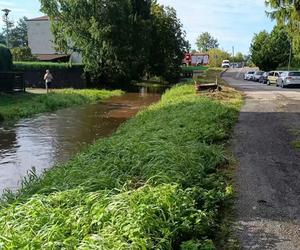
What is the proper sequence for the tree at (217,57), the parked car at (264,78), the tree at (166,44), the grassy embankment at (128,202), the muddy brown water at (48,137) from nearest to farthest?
the grassy embankment at (128,202)
the muddy brown water at (48,137)
the parked car at (264,78)
the tree at (166,44)
the tree at (217,57)

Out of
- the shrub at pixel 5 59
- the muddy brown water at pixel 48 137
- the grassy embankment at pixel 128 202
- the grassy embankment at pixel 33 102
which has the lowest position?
the muddy brown water at pixel 48 137

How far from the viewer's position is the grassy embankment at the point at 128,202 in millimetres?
4316

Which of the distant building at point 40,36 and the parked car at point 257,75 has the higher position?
the distant building at point 40,36

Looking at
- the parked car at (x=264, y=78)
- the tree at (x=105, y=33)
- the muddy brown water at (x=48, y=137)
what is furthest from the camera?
the parked car at (x=264, y=78)

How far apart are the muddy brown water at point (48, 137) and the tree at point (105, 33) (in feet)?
44.9

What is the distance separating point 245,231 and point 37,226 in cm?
237

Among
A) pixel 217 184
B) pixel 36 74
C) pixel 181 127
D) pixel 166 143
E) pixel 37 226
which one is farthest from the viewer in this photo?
pixel 36 74

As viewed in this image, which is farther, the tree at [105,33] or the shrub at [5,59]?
the tree at [105,33]

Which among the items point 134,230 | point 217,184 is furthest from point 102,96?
point 134,230

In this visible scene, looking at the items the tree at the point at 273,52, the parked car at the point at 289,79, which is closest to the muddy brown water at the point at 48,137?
the parked car at the point at 289,79

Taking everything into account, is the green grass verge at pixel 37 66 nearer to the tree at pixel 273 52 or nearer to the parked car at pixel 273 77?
the parked car at pixel 273 77

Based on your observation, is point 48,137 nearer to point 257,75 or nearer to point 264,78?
point 264,78

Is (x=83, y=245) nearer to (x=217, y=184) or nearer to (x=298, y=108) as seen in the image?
(x=217, y=184)

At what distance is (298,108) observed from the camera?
17234 millimetres
